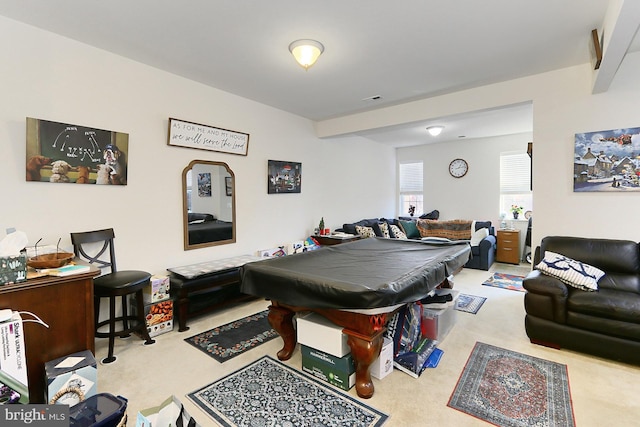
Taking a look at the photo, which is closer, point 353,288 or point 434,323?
point 353,288

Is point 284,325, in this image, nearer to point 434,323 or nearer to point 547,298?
point 434,323

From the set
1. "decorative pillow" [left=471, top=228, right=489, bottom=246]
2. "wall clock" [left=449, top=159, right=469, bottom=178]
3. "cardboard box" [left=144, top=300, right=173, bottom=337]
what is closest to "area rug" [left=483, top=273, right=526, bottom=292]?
"decorative pillow" [left=471, top=228, right=489, bottom=246]

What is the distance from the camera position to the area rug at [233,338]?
8.96 ft

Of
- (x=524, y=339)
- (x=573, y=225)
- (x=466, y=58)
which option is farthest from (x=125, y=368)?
(x=573, y=225)

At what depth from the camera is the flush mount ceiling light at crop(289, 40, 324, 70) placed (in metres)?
2.69

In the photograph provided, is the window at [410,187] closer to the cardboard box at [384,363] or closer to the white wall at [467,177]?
the white wall at [467,177]

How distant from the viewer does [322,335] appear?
7.30ft

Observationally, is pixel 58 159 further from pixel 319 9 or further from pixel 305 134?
pixel 305 134

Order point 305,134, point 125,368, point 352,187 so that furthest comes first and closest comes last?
point 352,187, point 305,134, point 125,368

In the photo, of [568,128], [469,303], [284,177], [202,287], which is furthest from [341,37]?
[469,303]

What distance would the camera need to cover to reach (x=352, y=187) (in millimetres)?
6375

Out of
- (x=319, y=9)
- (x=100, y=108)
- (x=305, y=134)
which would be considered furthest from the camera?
(x=305, y=134)

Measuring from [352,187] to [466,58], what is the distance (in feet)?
11.7

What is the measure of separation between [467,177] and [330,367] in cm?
616
